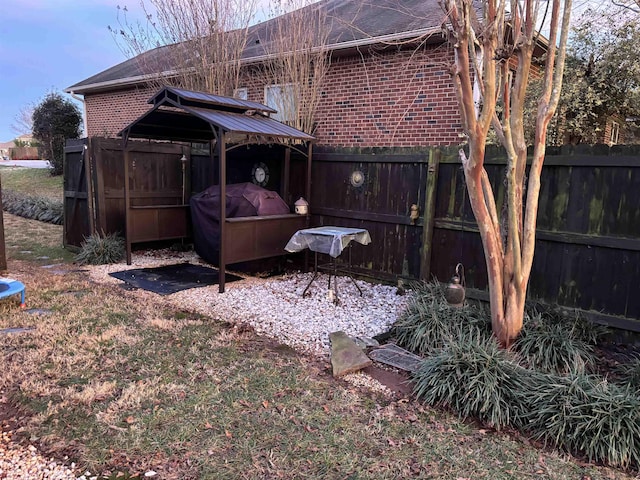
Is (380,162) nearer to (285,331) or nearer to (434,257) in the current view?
(434,257)

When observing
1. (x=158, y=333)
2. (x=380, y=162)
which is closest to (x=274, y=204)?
(x=380, y=162)

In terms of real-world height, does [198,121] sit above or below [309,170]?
above

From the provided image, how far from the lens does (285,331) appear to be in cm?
457

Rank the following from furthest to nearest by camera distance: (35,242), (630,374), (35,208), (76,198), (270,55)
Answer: (35,208) < (35,242) < (270,55) < (76,198) < (630,374)

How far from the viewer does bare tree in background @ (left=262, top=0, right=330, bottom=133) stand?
8578 mm

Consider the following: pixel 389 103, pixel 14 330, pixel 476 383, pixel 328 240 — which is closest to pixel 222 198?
pixel 328 240

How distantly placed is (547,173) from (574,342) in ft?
5.80

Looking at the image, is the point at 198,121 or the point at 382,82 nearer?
the point at 198,121

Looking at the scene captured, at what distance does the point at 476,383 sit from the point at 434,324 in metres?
1.11

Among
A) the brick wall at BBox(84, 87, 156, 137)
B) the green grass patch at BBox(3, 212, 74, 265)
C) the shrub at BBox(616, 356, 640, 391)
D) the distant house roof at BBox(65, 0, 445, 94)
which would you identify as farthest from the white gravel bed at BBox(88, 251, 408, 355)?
the brick wall at BBox(84, 87, 156, 137)

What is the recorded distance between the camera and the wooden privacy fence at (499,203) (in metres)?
4.16

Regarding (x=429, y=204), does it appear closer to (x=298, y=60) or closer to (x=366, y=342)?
(x=366, y=342)

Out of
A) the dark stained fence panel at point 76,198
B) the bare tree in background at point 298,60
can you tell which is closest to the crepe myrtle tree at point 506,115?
the bare tree in background at point 298,60

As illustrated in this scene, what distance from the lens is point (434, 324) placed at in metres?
4.20
